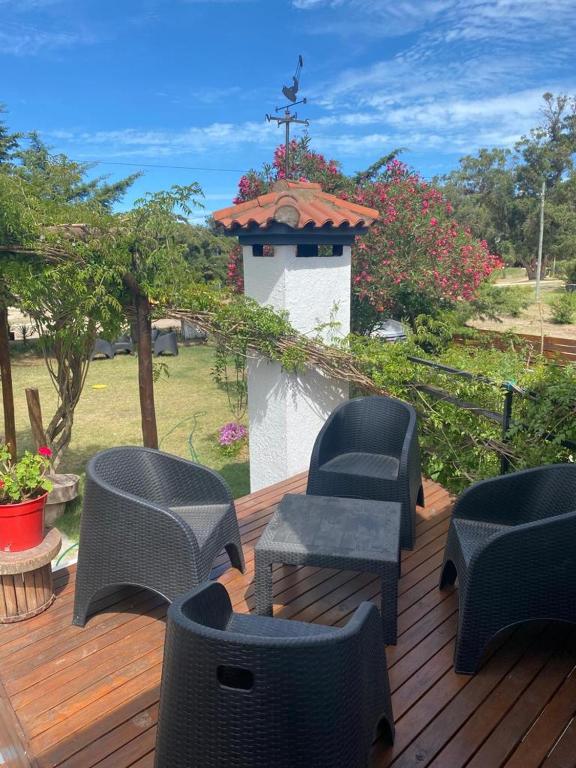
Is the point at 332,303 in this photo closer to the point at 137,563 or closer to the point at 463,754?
the point at 137,563

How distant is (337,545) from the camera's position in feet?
7.17

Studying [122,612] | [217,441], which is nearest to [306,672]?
[122,612]

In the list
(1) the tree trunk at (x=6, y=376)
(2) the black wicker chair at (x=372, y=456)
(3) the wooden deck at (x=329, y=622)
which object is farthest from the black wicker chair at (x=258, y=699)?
(1) the tree trunk at (x=6, y=376)

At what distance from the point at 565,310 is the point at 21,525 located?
17.8m

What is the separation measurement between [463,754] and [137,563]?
4.31 feet

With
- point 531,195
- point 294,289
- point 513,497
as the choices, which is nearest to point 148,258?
point 294,289

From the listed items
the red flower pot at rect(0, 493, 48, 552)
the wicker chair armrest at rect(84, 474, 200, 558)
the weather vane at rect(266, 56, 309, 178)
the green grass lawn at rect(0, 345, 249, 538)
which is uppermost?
the weather vane at rect(266, 56, 309, 178)

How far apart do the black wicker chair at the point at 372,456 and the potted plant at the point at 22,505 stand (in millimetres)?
1375

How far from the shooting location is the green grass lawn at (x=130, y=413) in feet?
21.5

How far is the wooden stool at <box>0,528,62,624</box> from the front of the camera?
231 centimetres

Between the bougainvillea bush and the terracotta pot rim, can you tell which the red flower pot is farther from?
the bougainvillea bush

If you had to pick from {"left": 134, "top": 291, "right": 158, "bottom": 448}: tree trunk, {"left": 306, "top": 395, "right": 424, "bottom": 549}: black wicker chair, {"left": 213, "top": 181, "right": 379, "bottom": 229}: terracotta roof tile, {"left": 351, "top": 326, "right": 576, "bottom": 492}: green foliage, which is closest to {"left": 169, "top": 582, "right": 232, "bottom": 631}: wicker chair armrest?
{"left": 306, "top": 395, "right": 424, "bottom": 549}: black wicker chair

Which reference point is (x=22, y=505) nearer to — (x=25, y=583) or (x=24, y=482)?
(x=24, y=482)

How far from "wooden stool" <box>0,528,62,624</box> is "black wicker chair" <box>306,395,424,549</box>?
4.52 feet
